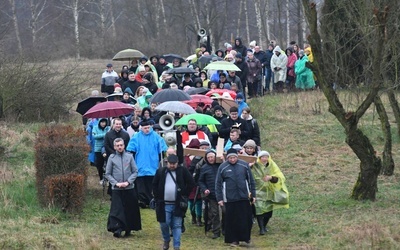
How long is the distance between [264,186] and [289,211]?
2102mm

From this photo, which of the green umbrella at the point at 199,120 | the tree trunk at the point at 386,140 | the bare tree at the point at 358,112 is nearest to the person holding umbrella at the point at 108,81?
the green umbrella at the point at 199,120

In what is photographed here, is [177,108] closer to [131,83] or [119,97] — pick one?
[119,97]

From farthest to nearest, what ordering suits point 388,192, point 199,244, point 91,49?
point 91,49
point 388,192
point 199,244

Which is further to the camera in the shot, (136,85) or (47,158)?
(136,85)

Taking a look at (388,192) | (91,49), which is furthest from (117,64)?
(388,192)

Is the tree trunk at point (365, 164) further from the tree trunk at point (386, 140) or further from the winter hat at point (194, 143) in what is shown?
the winter hat at point (194, 143)

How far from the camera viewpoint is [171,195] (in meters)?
14.2

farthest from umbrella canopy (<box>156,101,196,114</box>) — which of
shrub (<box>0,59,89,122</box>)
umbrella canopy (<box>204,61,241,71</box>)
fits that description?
shrub (<box>0,59,89,122</box>)

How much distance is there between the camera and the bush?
16.3 m

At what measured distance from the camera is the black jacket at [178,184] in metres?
14.1

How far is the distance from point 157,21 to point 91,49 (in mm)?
5800

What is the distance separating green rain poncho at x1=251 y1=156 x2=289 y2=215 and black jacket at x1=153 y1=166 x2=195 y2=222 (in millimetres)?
1740

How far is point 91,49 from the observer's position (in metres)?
54.6

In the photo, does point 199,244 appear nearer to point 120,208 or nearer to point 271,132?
point 120,208
